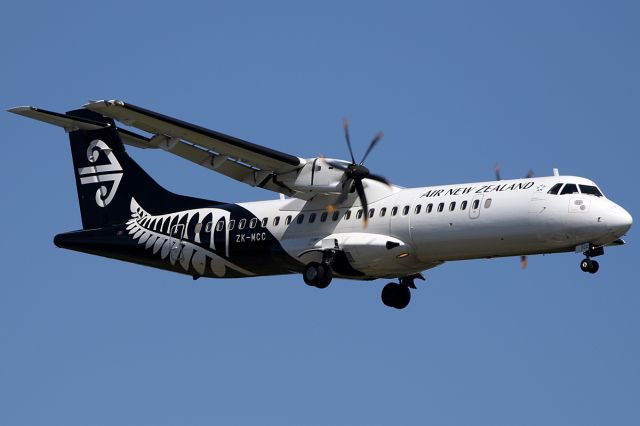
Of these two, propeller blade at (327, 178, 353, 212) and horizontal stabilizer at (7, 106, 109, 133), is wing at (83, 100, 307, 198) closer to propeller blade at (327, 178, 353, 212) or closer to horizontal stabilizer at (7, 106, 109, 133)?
propeller blade at (327, 178, 353, 212)

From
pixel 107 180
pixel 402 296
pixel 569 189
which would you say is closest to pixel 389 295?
pixel 402 296

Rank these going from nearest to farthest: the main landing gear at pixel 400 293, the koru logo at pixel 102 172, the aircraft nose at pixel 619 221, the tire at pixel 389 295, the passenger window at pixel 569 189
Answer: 1. the aircraft nose at pixel 619 221
2. the passenger window at pixel 569 189
3. the main landing gear at pixel 400 293
4. the tire at pixel 389 295
5. the koru logo at pixel 102 172

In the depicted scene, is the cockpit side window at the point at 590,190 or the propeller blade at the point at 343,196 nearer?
the cockpit side window at the point at 590,190

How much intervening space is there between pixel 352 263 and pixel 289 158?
2.54 meters

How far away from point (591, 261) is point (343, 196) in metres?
5.47

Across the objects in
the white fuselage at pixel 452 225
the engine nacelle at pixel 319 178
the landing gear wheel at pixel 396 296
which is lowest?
the landing gear wheel at pixel 396 296

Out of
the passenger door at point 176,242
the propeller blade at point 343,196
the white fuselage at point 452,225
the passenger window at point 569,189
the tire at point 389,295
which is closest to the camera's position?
the white fuselage at point 452,225

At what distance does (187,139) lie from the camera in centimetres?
2477

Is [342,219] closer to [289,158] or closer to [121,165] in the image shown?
[289,158]

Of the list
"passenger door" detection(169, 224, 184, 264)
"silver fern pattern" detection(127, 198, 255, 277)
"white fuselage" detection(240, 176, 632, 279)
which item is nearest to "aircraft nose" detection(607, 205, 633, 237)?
"white fuselage" detection(240, 176, 632, 279)

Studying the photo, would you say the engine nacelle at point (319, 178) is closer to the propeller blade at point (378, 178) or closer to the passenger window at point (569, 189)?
the propeller blade at point (378, 178)

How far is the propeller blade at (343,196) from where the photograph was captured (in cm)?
2531

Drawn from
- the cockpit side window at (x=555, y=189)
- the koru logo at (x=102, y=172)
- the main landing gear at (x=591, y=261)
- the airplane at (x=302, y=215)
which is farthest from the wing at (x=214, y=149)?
the main landing gear at (x=591, y=261)

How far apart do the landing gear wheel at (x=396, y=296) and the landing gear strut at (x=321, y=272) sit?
2161 mm
